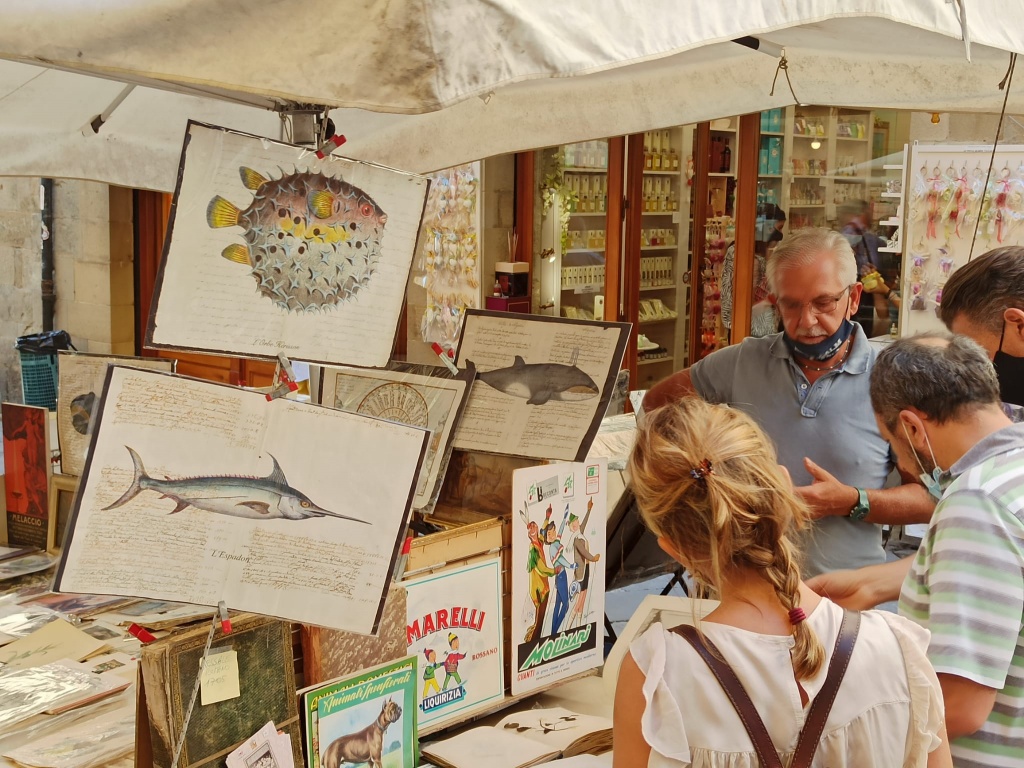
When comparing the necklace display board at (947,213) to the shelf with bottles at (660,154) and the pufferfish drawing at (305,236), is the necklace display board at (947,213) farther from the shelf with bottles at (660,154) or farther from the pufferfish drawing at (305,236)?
the pufferfish drawing at (305,236)

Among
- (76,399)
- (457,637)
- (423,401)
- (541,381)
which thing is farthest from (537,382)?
(76,399)

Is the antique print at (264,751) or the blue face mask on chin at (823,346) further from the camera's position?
the blue face mask on chin at (823,346)

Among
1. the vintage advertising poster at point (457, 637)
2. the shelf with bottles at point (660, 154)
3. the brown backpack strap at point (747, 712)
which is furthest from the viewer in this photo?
the shelf with bottles at point (660, 154)

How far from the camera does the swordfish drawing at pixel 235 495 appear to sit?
1.61 metres

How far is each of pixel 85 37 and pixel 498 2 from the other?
1.69 ft

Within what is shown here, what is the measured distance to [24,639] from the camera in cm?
251

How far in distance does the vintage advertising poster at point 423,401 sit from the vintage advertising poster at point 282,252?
671 millimetres

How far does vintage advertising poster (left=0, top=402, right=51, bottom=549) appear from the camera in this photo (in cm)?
310

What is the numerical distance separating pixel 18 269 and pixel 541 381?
29.9 ft

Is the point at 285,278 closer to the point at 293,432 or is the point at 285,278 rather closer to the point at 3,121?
the point at 293,432

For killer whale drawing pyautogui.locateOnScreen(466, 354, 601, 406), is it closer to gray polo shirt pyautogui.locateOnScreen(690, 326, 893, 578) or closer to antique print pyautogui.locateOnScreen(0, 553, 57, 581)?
gray polo shirt pyautogui.locateOnScreen(690, 326, 893, 578)

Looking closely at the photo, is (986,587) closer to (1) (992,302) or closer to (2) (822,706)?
(2) (822,706)

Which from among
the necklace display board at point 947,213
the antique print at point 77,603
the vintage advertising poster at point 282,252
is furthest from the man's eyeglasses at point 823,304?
the necklace display board at point 947,213

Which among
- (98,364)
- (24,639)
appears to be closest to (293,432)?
(24,639)
